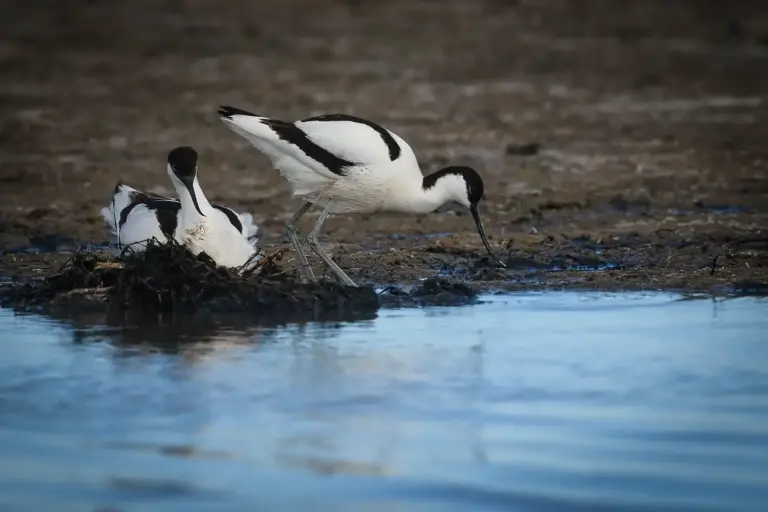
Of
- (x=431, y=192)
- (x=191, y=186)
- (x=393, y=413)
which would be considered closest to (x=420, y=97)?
(x=431, y=192)

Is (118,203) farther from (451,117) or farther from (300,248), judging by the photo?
(451,117)

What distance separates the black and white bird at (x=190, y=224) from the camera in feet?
28.3

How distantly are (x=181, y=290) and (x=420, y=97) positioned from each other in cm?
Result: 960

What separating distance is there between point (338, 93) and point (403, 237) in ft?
19.9

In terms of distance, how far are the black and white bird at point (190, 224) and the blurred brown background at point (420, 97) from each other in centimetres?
237

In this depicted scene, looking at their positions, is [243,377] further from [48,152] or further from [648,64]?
[648,64]

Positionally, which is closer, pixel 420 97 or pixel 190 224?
pixel 190 224

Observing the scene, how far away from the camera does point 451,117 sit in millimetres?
16375

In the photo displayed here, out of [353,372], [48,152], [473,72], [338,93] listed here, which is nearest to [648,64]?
[473,72]

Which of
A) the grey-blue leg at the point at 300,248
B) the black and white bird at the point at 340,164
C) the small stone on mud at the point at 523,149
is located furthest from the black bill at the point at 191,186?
the small stone on mud at the point at 523,149

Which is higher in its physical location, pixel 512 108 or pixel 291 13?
pixel 291 13

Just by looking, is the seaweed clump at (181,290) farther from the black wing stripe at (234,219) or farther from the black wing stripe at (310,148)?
the black wing stripe at (310,148)

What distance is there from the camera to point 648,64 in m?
19.4

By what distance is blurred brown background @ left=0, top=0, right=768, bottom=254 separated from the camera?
12.9 m
